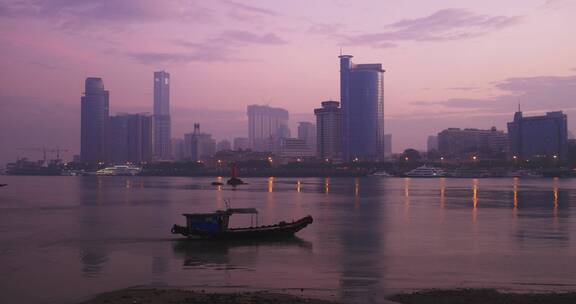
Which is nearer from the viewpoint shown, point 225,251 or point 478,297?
point 478,297

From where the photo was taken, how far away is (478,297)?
1786cm

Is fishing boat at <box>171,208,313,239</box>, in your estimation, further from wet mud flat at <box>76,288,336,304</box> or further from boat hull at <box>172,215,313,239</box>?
wet mud flat at <box>76,288,336,304</box>

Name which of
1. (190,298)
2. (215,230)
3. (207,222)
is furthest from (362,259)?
(190,298)

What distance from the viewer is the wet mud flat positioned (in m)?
16.9

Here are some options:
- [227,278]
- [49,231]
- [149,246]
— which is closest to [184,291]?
[227,278]

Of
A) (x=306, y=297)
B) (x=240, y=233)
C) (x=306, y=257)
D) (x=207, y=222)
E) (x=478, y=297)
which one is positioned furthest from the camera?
(x=207, y=222)

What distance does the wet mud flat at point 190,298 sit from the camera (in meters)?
16.9

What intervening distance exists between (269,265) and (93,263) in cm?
798

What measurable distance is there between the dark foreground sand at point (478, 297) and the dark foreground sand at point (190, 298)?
9.60 feet

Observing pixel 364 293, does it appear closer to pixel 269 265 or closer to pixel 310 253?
pixel 269 265

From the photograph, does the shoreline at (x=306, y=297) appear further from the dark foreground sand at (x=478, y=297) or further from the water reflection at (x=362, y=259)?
the water reflection at (x=362, y=259)

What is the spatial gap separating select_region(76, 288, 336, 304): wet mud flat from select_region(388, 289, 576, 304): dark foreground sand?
286 cm

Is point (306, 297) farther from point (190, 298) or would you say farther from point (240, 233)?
point (240, 233)

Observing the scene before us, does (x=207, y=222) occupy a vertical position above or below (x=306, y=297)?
above
